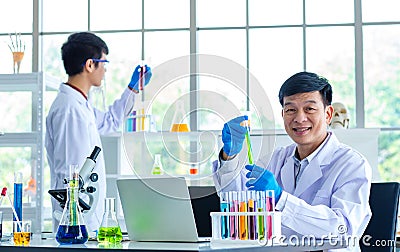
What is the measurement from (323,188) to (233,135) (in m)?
0.36

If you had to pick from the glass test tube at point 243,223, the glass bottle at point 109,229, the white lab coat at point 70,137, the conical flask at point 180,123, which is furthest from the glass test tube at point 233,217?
the conical flask at point 180,123

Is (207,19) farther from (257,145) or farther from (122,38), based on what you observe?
(257,145)

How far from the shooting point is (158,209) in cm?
182

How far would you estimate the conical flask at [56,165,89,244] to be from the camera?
1853mm

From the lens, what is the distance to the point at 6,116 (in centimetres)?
468

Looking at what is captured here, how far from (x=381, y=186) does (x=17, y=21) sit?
3207 mm

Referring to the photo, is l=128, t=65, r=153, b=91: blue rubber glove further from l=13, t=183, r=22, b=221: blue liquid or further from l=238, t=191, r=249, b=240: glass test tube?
l=238, t=191, r=249, b=240: glass test tube

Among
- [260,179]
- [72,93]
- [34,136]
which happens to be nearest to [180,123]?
[34,136]

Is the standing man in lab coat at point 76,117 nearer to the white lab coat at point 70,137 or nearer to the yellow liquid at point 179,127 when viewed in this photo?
the white lab coat at point 70,137

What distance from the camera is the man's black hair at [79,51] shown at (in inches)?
128

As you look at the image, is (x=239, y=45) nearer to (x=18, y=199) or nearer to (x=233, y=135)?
(x=233, y=135)

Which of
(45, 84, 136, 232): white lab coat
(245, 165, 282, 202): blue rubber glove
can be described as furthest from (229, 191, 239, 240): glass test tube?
(45, 84, 136, 232): white lab coat

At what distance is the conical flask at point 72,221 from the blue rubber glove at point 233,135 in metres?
0.49

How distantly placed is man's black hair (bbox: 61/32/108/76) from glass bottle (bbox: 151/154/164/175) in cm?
111
